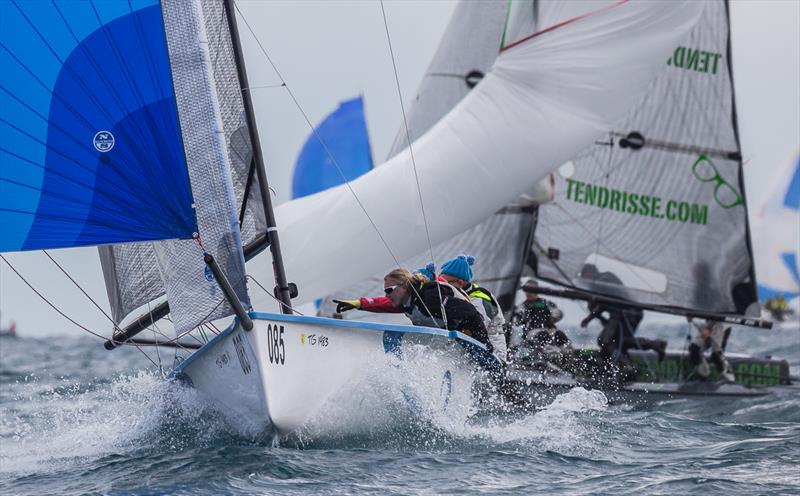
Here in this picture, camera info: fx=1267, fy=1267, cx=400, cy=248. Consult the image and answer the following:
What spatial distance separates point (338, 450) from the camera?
7.92 metres

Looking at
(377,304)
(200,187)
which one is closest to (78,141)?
(200,187)

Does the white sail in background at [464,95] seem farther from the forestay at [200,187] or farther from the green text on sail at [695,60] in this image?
the forestay at [200,187]

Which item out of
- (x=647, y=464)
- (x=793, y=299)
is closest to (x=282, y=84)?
(x=647, y=464)

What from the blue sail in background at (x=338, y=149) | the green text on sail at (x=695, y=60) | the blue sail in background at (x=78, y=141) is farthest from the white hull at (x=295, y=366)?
the blue sail in background at (x=338, y=149)

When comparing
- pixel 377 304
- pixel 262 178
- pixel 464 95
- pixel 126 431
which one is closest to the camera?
pixel 262 178

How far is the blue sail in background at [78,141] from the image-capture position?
7527mm

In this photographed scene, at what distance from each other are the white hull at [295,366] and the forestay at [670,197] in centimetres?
731

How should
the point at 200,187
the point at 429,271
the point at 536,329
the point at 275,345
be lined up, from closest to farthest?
the point at 275,345, the point at 200,187, the point at 429,271, the point at 536,329

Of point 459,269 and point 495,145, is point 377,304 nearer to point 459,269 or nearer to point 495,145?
point 459,269

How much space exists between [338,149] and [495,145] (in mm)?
9202

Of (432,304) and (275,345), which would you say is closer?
(275,345)

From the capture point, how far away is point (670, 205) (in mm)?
15484

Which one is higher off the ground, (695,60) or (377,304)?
(695,60)

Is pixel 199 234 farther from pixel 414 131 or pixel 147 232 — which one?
pixel 414 131
